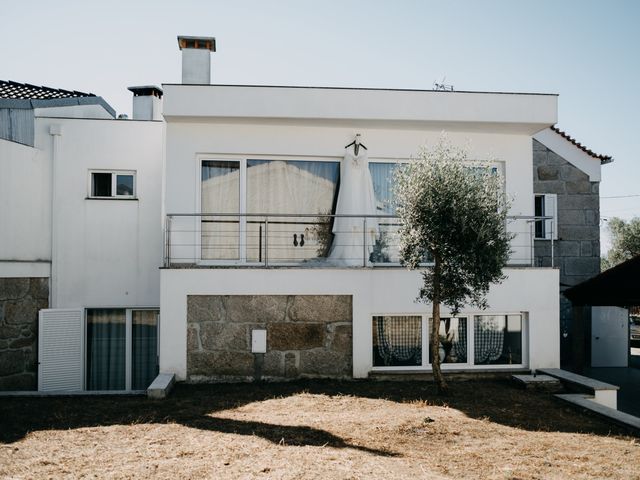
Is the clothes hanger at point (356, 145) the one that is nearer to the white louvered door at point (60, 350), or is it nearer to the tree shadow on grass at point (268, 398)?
the tree shadow on grass at point (268, 398)

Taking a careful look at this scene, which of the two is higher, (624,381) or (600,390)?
(600,390)

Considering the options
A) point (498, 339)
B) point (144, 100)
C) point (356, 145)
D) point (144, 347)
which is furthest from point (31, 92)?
point (498, 339)

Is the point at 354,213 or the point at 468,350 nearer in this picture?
the point at 468,350

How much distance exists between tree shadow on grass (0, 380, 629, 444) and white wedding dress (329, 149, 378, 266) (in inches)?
97.6

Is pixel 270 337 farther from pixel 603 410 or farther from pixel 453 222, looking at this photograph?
pixel 603 410

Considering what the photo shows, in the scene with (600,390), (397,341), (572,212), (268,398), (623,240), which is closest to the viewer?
(268,398)

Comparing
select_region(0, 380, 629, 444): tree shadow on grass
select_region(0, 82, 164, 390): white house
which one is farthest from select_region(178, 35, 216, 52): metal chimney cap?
select_region(0, 380, 629, 444): tree shadow on grass

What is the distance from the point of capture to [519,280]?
1019 cm

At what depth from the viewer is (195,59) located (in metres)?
11.8

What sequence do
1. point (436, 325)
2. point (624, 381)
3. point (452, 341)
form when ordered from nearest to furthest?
1. point (436, 325)
2. point (452, 341)
3. point (624, 381)

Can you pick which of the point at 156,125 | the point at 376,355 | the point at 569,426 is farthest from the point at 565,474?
the point at 156,125

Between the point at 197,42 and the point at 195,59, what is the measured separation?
0.37 metres

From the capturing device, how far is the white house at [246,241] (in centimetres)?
963

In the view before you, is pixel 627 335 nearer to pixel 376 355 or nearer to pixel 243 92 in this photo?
pixel 376 355
